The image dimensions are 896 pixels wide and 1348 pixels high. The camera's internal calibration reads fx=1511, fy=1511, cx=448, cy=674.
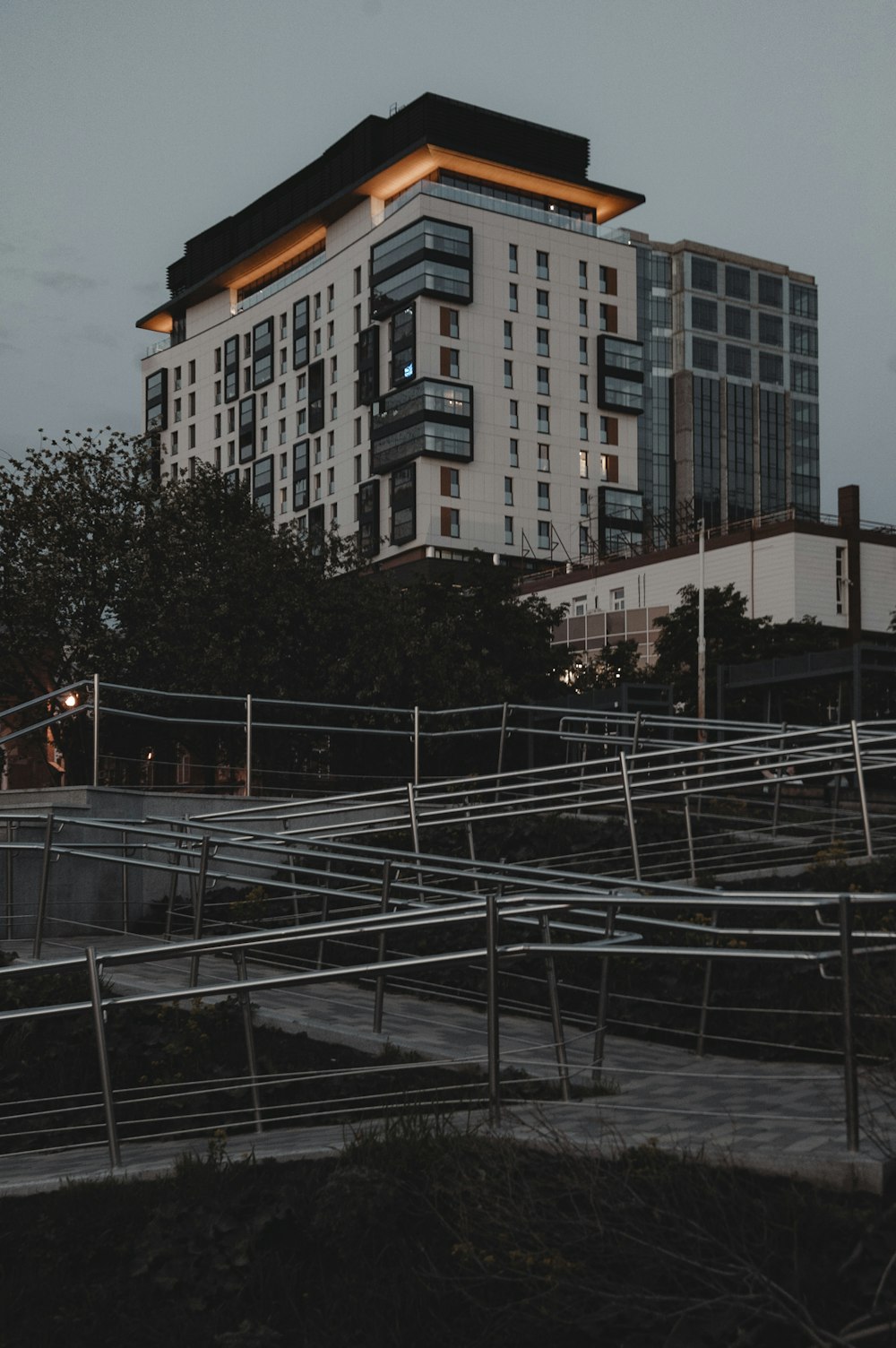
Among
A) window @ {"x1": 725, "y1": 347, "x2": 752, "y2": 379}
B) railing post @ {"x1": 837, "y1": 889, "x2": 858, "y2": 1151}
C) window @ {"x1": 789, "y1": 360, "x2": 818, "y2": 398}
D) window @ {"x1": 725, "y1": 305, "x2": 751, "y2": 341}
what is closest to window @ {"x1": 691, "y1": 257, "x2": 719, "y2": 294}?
window @ {"x1": 725, "y1": 305, "x2": 751, "y2": 341}

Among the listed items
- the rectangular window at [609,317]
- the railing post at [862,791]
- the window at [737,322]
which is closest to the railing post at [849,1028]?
the railing post at [862,791]

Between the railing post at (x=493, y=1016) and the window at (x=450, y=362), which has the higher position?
the window at (x=450, y=362)

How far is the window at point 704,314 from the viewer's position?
415 feet

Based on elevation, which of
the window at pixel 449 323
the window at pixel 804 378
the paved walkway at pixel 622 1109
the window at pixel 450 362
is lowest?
the paved walkway at pixel 622 1109

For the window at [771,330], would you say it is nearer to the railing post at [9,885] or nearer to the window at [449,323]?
the window at [449,323]

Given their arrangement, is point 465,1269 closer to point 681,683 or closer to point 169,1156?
point 169,1156

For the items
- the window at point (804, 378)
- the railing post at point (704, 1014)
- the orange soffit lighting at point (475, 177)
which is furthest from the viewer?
the window at point (804, 378)

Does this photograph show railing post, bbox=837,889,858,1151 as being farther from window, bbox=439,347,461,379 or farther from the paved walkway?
window, bbox=439,347,461,379

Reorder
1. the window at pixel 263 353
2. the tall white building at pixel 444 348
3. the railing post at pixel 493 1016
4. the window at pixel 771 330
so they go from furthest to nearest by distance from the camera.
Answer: the window at pixel 771 330 < the window at pixel 263 353 < the tall white building at pixel 444 348 < the railing post at pixel 493 1016

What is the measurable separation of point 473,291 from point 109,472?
56.7 meters

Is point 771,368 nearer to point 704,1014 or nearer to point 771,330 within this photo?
point 771,330

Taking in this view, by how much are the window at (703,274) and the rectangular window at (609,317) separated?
34.8m

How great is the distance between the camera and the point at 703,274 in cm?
12756

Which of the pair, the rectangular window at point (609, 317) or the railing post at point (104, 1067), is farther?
the rectangular window at point (609, 317)
